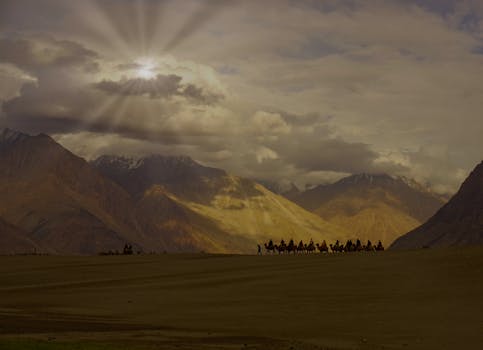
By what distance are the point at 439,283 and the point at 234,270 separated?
23.2m

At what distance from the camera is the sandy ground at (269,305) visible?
25.9 metres

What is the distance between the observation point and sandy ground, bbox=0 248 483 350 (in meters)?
25.9

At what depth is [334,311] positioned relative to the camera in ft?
107

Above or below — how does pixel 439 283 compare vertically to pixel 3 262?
below

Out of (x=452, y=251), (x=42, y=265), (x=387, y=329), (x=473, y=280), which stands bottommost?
(x=387, y=329)

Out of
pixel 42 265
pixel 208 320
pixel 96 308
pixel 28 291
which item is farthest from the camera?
pixel 42 265

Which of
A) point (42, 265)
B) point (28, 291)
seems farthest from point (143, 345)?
point (42, 265)

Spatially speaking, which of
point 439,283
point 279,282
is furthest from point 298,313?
point 279,282

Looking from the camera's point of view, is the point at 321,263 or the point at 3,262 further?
the point at 3,262

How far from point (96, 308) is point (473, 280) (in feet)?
63.0

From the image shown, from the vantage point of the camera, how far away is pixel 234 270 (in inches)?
2334

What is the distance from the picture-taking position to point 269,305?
35844 millimetres

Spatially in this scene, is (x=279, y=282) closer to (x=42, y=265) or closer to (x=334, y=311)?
(x=334, y=311)

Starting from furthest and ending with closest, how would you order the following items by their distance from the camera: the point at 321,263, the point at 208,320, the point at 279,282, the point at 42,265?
the point at 42,265
the point at 321,263
the point at 279,282
the point at 208,320
